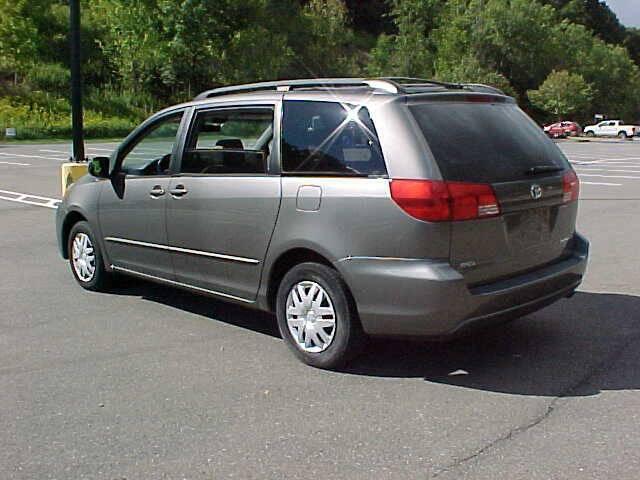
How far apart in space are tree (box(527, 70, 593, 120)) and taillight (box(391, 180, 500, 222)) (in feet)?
207

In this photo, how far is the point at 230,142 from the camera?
5750 millimetres

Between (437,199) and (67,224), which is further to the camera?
(67,224)

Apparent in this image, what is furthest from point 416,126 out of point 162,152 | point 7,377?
point 7,377

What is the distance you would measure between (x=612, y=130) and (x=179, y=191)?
58.5 m

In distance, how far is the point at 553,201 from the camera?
202 inches

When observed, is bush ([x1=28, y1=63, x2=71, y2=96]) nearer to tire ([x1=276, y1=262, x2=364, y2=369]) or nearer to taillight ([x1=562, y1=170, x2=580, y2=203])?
tire ([x1=276, y1=262, x2=364, y2=369])

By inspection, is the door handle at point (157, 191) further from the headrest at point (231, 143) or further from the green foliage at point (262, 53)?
the green foliage at point (262, 53)

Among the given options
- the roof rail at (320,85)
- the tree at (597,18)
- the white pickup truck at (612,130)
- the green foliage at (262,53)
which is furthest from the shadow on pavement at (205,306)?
the tree at (597,18)

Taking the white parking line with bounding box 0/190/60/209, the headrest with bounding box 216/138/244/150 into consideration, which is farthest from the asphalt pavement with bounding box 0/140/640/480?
the white parking line with bounding box 0/190/60/209

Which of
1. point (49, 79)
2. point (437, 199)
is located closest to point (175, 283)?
point (437, 199)

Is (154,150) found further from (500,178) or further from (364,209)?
(500,178)

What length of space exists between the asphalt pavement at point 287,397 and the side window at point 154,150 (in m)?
1.16

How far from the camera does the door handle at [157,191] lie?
6008 mm

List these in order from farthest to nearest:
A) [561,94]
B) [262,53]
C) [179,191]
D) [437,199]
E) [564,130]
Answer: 1. [561,94]
2. [564,130]
3. [262,53]
4. [179,191]
5. [437,199]
